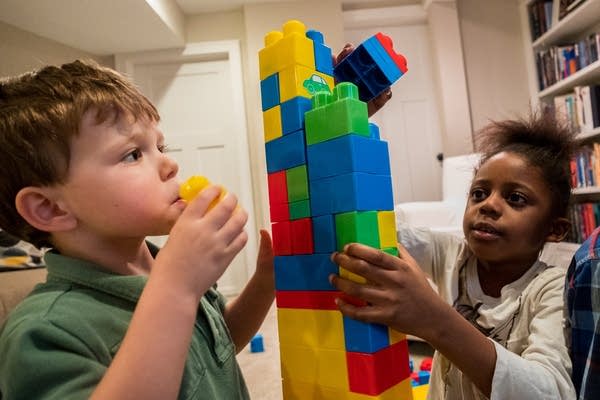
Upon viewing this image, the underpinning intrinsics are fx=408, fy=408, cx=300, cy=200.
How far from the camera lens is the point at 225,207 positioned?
0.48 metres

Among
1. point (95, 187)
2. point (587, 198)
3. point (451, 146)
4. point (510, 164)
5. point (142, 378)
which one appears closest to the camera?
point (142, 378)

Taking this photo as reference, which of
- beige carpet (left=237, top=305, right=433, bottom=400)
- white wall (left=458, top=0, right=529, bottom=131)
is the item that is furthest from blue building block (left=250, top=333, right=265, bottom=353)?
white wall (left=458, top=0, right=529, bottom=131)

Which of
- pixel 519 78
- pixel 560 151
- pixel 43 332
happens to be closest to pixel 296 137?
pixel 43 332

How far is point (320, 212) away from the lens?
0.54 meters

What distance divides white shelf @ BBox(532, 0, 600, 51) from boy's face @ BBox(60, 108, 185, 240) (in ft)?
9.27

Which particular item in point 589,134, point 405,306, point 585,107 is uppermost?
point 585,107

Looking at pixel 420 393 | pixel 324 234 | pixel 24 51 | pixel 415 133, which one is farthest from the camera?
pixel 415 133

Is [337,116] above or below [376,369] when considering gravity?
above

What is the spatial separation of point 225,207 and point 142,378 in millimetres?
196

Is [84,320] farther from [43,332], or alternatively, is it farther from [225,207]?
[225,207]

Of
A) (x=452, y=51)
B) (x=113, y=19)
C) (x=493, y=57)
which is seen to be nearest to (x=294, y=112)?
(x=113, y=19)

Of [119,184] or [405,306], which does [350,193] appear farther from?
[119,184]

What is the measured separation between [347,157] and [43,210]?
0.40m

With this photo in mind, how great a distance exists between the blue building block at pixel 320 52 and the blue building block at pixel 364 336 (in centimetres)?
36
